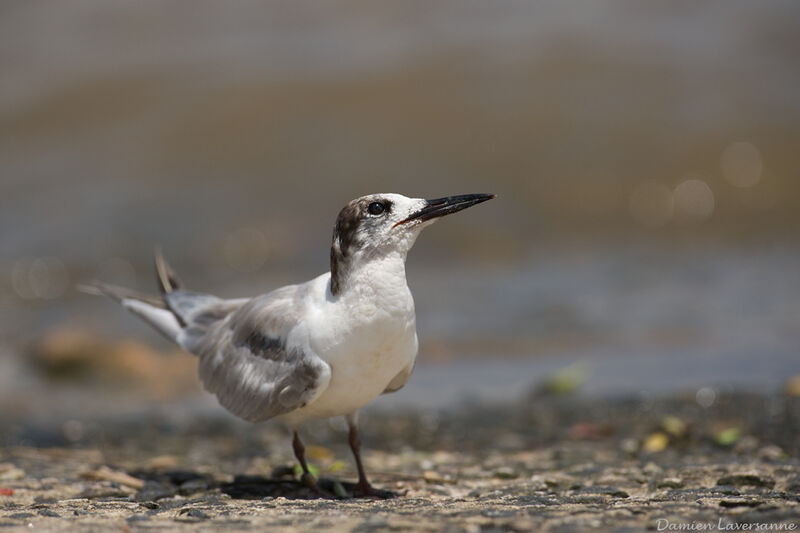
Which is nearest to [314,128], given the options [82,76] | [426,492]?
[82,76]

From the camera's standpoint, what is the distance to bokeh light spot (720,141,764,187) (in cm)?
Answer: 1120

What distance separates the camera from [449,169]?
1171 centimetres

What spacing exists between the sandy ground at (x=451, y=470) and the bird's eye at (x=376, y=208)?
3.67 feet

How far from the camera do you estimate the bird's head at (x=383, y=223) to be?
3.67m

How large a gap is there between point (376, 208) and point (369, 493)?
123cm

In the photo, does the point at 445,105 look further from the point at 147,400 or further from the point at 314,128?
the point at 147,400

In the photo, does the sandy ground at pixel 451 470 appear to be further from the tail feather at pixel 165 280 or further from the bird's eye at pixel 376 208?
the bird's eye at pixel 376 208

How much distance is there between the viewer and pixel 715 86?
12.7 meters

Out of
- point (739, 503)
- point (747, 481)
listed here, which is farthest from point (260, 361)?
point (747, 481)

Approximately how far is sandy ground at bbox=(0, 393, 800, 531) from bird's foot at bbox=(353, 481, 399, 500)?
67 mm

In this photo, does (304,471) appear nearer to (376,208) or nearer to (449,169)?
(376,208)

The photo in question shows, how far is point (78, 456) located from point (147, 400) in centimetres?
179

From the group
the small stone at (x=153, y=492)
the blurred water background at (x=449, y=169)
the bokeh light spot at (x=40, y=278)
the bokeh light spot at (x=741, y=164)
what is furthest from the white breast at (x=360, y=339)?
the bokeh light spot at (x=741, y=164)

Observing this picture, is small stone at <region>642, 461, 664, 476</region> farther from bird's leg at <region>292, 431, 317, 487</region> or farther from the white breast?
bird's leg at <region>292, 431, 317, 487</region>
